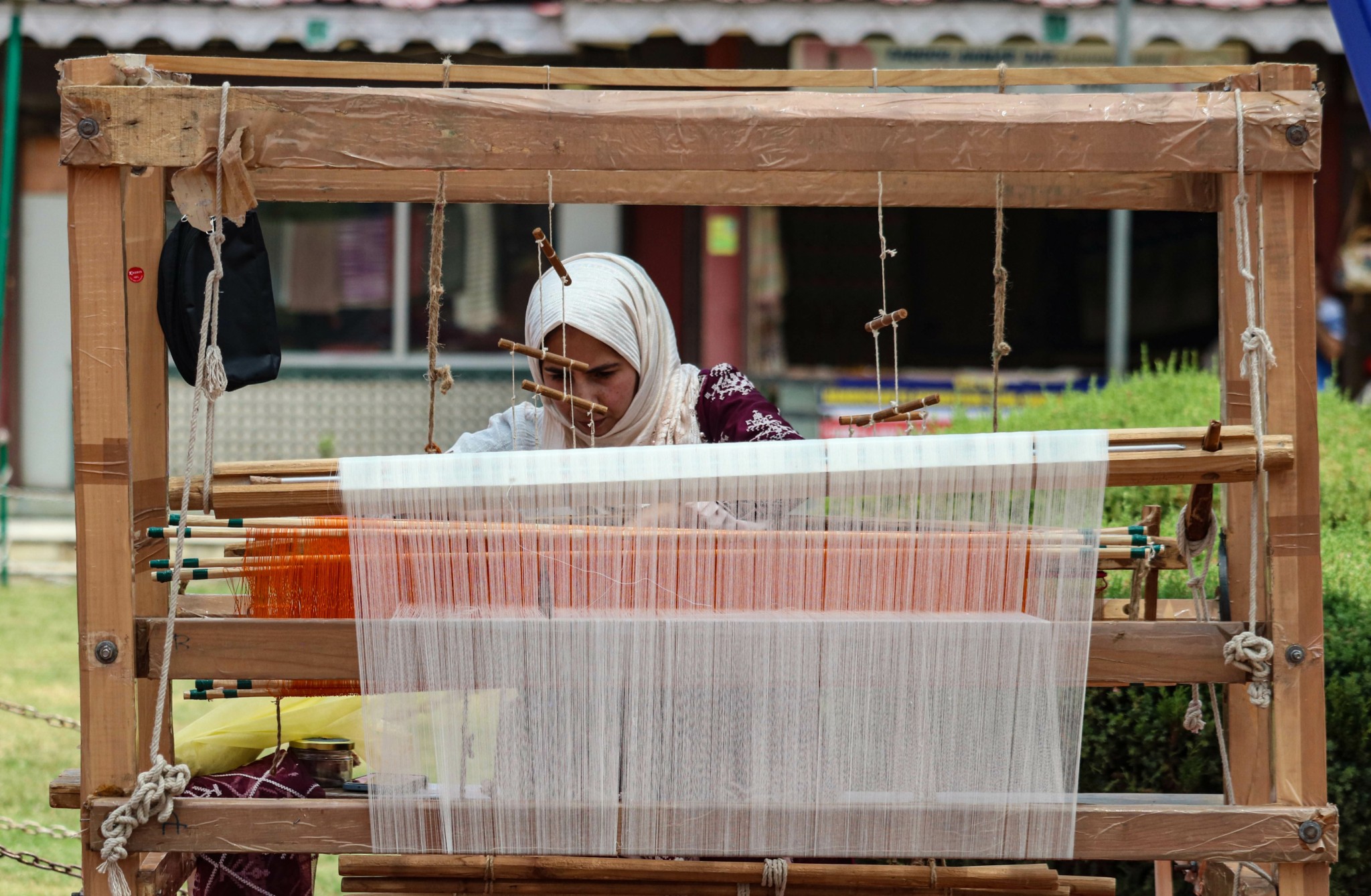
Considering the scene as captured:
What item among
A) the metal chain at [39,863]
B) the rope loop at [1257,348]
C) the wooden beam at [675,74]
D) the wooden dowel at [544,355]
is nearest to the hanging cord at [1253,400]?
the rope loop at [1257,348]

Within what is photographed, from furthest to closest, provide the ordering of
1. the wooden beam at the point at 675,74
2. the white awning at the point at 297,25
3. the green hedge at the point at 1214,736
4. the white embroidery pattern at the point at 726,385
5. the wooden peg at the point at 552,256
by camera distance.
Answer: the white awning at the point at 297,25 < the green hedge at the point at 1214,736 < the white embroidery pattern at the point at 726,385 < the wooden beam at the point at 675,74 < the wooden peg at the point at 552,256

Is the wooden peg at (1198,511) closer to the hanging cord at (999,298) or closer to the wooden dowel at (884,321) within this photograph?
the hanging cord at (999,298)

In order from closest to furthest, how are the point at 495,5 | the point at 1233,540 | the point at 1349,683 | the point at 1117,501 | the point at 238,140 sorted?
the point at 238,140
the point at 1233,540
the point at 1349,683
the point at 1117,501
the point at 495,5

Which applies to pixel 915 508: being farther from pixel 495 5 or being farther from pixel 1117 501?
pixel 495 5

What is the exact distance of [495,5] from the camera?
933cm

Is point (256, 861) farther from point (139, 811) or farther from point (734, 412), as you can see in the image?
point (734, 412)

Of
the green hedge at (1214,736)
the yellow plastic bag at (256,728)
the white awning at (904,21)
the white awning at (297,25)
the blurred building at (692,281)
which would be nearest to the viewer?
the yellow plastic bag at (256,728)

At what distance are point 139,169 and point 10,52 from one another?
5.65 meters

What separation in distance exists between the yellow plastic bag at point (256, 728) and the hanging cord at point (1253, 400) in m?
1.63

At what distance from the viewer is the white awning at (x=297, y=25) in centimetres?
884

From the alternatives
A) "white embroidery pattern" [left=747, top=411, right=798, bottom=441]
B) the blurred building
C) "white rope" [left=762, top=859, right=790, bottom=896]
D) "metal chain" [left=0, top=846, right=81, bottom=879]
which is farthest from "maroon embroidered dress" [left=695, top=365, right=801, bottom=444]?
the blurred building

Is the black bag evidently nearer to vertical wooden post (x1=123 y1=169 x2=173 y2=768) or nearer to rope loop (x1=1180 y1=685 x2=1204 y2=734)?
vertical wooden post (x1=123 y1=169 x2=173 y2=768)

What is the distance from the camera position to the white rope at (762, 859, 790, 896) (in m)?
2.32

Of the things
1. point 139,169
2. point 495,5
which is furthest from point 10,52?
point 139,169
